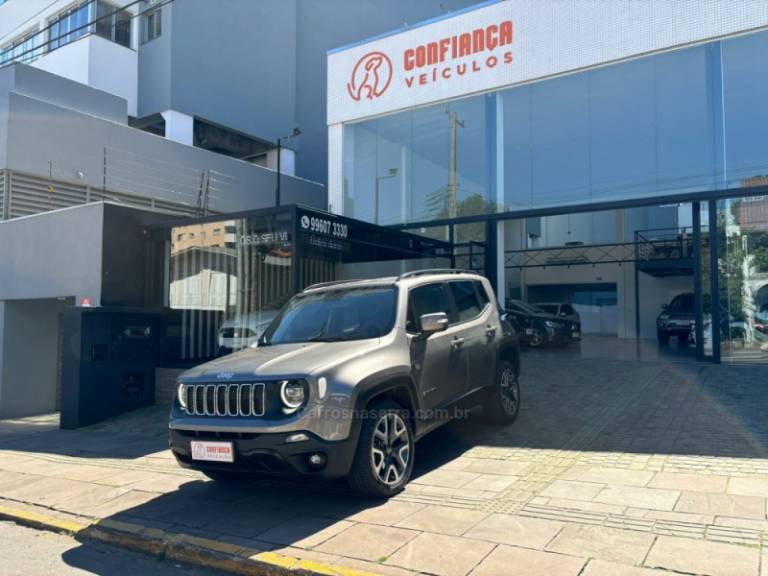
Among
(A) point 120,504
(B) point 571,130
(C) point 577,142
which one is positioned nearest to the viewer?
(A) point 120,504

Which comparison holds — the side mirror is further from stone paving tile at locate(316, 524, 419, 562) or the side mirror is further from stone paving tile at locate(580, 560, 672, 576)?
stone paving tile at locate(580, 560, 672, 576)

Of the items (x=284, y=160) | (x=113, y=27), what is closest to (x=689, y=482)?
(x=284, y=160)

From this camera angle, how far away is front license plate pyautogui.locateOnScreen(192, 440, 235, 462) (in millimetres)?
5066

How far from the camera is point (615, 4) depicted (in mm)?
12789

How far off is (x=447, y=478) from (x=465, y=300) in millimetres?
2055

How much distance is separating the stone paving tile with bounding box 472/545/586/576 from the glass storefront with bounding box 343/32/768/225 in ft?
32.8

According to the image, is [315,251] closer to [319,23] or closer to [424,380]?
[424,380]

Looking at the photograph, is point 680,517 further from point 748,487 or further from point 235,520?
point 235,520

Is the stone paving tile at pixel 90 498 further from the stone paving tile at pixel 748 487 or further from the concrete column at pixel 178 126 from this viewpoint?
the concrete column at pixel 178 126

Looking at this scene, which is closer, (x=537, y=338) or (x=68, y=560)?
(x=68, y=560)

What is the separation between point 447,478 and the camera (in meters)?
6.08

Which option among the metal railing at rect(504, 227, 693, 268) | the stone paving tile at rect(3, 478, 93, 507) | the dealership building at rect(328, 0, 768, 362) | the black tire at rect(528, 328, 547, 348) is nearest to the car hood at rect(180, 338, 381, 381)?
the stone paving tile at rect(3, 478, 93, 507)

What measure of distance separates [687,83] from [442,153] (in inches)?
210

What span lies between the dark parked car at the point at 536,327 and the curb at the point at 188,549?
12.4 m
